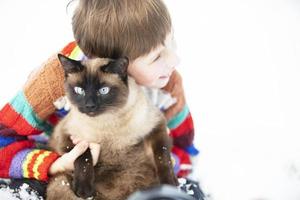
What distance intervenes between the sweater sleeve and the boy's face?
32 cm

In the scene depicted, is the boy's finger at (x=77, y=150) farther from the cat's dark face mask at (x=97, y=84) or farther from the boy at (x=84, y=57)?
the cat's dark face mask at (x=97, y=84)

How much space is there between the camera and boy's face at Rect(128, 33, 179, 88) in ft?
5.99

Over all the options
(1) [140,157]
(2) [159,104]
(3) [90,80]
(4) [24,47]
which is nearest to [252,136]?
(2) [159,104]

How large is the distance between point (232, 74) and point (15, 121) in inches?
57.7

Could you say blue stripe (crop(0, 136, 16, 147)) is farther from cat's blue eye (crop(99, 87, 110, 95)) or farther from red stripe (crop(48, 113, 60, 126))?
cat's blue eye (crop(99, 87, 110, 95))

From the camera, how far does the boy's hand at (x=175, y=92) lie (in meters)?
2.14

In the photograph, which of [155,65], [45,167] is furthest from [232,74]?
[45,167]

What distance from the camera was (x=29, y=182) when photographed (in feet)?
6.20

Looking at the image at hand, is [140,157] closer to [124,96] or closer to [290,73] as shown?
[124,96]

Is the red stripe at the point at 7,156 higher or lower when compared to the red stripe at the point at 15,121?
lower

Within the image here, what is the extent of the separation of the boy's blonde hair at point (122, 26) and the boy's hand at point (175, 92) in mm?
382

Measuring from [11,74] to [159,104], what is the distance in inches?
41.4

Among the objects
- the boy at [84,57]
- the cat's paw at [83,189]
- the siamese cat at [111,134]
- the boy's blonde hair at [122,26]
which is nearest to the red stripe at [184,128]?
the boy at [84,57]

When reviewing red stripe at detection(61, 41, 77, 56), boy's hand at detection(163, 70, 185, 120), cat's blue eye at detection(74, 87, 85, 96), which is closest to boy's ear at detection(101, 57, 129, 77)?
cat's blue eye at detection(74, 87, 85, 96)
